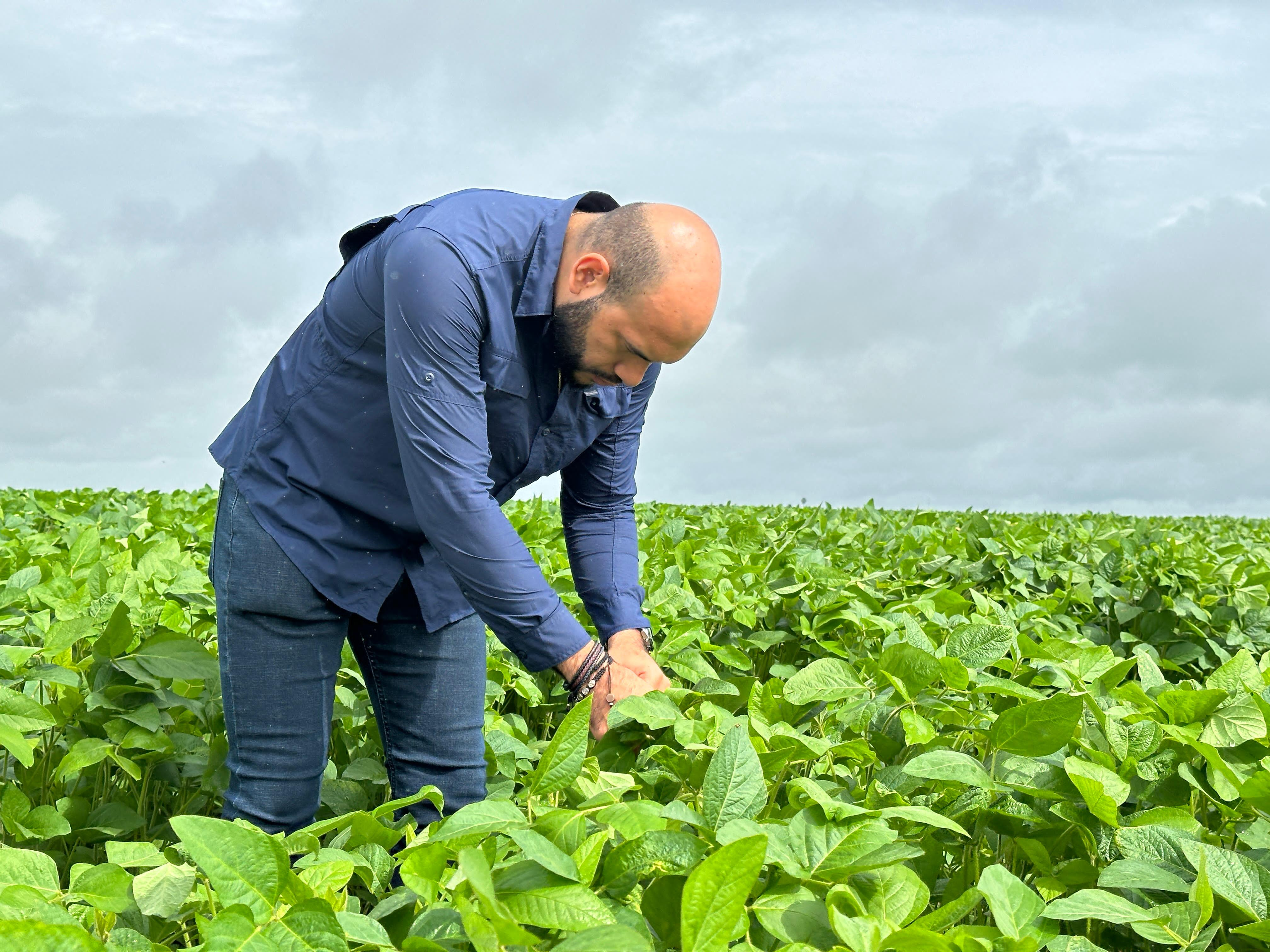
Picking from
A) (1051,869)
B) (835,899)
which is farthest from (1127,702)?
(835,899)

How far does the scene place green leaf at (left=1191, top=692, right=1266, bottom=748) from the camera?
2.05 metres

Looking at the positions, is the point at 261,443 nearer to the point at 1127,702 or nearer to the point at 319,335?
the point at 319,335

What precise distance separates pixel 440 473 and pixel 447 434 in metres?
0.09

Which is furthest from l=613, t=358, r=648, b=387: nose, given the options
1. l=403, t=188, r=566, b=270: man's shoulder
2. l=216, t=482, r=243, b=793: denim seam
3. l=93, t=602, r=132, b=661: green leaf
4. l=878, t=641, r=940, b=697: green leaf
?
l=93, t=602, r=132, b=661: green leaf

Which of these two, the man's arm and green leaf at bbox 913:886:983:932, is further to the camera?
the man's arm

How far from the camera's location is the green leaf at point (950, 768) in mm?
1790

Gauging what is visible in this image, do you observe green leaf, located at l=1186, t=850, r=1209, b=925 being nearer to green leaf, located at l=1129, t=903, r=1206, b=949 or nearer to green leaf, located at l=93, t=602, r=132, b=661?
green leaf, located at l=1129, t=903, r=1206, b=949

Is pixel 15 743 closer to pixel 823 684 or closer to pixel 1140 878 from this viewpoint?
pixel 823 684

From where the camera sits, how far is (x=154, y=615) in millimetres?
3627

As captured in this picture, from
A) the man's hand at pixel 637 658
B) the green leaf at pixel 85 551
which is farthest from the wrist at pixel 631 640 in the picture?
the green leaf at pixel 85 551

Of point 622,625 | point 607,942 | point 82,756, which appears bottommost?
point 82,756

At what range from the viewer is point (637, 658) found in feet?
9.53

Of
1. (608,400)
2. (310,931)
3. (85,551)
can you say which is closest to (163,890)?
(310,931)

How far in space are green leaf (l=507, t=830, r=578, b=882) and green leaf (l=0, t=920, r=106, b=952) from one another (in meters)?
0.50
